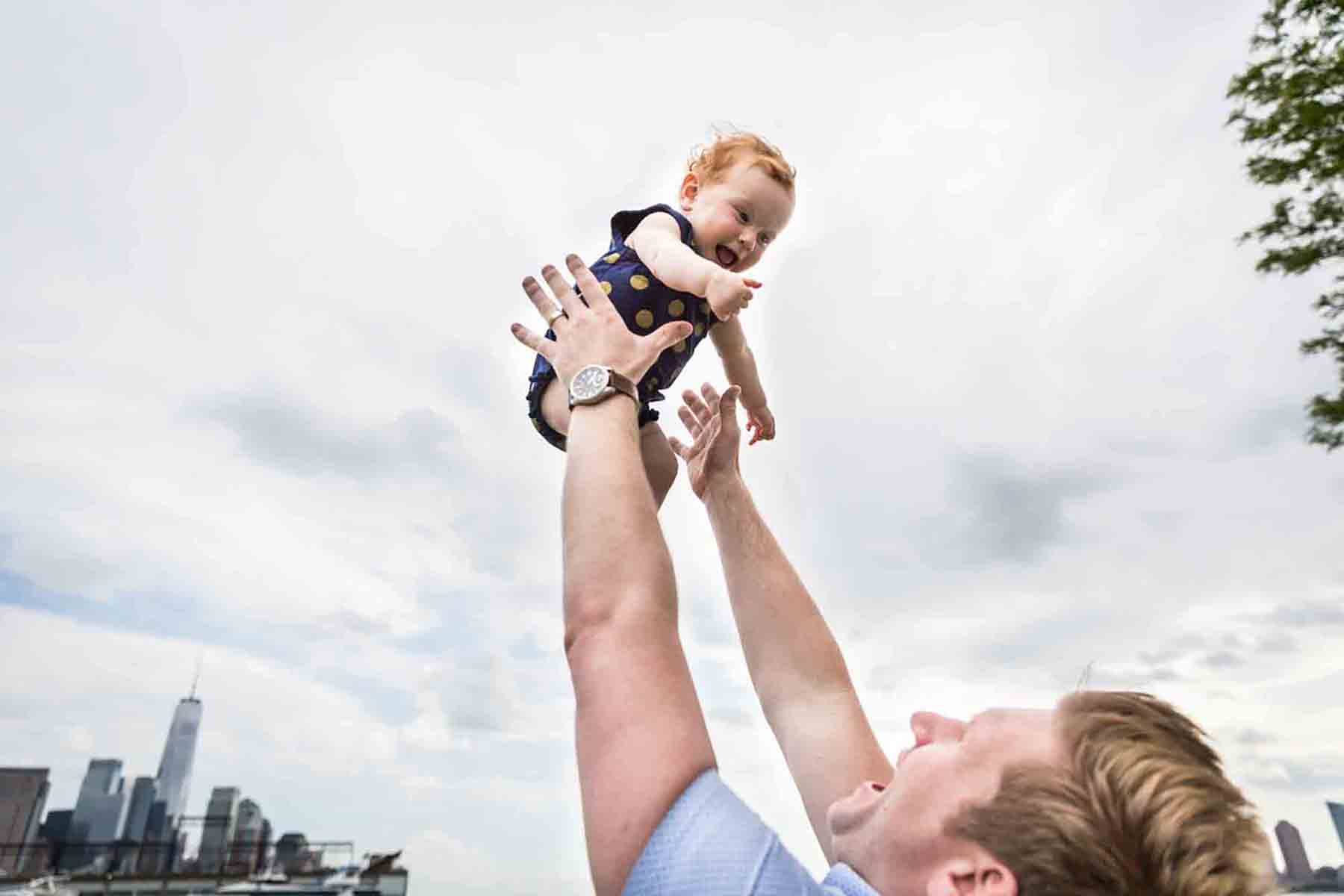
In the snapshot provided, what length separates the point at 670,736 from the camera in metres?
Answer: 1.23

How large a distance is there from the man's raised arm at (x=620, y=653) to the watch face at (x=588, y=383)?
3 centimetres

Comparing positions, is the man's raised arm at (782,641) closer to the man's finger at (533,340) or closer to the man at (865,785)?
the man at (865,785)

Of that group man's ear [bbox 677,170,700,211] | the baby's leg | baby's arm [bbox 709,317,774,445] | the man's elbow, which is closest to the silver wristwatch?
the man's elbow

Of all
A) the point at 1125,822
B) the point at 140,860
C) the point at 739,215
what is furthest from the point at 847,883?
the point at 140,860

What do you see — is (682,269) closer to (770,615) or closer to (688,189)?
(688,189)

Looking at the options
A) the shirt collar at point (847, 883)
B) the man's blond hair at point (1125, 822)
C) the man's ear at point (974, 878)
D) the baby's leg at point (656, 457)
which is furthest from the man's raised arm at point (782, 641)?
the man's blond hair at point (1125, 822)

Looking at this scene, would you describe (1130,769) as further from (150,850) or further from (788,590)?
(150,850)

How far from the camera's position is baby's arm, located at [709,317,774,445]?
3.20 metres

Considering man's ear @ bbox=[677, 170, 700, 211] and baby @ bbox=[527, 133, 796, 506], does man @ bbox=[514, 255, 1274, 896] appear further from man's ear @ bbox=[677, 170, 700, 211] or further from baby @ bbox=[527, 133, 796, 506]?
man's ear @ bbox=[677, 170, 700, 211]

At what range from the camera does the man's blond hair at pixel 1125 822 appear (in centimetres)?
136

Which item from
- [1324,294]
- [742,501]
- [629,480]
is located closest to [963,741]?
[629,480]

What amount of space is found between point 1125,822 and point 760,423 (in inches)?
81.8

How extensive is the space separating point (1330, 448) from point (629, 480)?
885 cm

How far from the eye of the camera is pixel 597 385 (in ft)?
6.02
